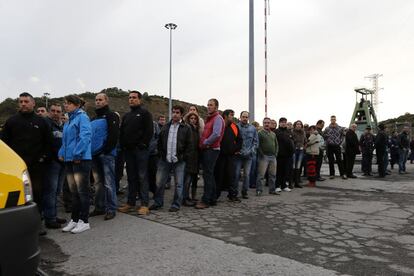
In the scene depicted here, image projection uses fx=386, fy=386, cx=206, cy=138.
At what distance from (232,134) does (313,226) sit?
258cm

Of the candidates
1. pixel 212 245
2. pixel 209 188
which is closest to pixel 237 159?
pixel 209 188

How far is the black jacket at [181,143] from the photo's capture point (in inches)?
262

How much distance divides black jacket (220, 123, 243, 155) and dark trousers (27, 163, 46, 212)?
3357mm

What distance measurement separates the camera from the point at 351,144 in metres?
12.5

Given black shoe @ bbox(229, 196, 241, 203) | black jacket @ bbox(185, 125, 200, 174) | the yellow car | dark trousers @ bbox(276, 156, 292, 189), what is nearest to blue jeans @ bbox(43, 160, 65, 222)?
black jacket @ bbox(185, 125, 200, 174)

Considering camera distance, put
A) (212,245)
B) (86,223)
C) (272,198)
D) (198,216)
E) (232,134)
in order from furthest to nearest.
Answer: (272,198)
(232,134)
(198,216)
(86,223)
(212,245)

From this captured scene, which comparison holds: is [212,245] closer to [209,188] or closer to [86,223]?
[86,223]

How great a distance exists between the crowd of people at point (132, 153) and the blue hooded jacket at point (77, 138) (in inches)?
0.5

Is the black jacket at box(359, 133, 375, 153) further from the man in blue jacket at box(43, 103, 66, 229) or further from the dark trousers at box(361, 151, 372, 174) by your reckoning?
the man in blue jacket at box(43, 103, 66, 229)

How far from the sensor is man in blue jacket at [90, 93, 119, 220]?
5.98 m

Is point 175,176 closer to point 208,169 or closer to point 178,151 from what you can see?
point 178,151

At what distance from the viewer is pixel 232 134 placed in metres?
7.60

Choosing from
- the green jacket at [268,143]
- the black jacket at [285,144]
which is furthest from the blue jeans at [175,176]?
the black jacket at [285,144]

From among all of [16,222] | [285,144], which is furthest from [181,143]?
[16,222]
